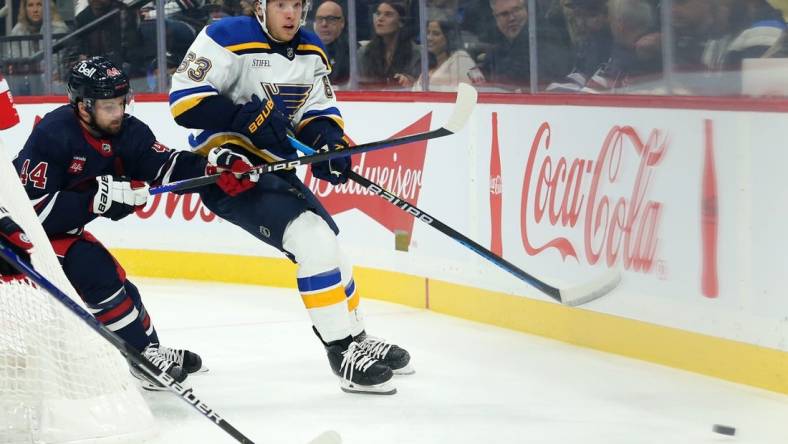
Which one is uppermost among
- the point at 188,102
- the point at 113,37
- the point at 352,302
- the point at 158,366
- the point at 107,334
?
the point at 113,37

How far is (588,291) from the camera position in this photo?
4281 millimetres

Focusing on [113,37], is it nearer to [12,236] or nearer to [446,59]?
[446,59]

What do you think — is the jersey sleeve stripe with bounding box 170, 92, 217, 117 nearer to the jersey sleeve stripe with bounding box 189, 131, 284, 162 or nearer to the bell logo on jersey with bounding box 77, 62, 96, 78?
the jersey sleeve stripe with bounding box 189, 131, 284, 162

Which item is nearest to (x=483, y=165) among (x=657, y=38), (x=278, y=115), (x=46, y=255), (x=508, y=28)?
(x=508, y=28)

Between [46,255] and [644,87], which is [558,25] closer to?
[644,87]

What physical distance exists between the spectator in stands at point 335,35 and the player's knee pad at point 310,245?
7.11 ft

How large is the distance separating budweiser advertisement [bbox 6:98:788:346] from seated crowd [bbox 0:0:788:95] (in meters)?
0.16

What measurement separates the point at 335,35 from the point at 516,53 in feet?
3.64

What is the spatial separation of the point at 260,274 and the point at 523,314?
1.60 m

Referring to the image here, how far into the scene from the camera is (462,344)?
4.64 m

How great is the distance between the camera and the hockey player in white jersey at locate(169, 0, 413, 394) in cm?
387

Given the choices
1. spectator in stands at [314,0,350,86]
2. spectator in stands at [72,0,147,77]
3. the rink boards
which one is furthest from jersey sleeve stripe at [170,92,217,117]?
spectator in stands at [72,0,147,77]

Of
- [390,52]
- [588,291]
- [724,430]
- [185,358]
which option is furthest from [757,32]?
[390,52]

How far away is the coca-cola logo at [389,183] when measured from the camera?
17.4ft
